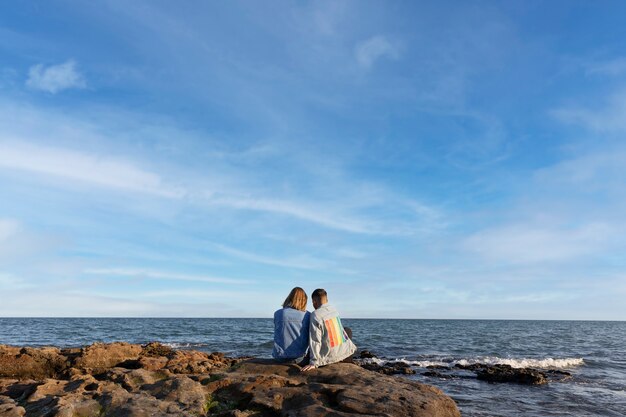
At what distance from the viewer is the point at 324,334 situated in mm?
9094

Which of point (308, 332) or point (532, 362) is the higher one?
point (308, 332)

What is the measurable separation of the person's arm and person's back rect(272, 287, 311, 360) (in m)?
0.24

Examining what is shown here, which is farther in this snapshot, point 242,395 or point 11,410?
point 242,395

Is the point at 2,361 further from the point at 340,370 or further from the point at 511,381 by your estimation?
the point at 511,381

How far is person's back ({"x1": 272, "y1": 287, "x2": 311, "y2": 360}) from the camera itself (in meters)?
9.27

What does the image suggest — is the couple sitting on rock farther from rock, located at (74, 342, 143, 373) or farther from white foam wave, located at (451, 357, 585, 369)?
white foam wave, located at (451, 357, 585, 369)

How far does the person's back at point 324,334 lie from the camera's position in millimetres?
8984

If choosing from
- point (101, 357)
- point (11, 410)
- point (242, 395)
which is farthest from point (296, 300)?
point (101, 357)

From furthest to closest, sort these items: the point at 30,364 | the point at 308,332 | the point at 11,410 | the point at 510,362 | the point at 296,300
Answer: the point at 510,362
the point at 30,364
the point at 296,300
the point at 308,332
the point at 11,410

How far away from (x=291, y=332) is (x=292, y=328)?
0.29ft

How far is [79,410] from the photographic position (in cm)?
721

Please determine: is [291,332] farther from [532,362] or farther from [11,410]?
[532,362]

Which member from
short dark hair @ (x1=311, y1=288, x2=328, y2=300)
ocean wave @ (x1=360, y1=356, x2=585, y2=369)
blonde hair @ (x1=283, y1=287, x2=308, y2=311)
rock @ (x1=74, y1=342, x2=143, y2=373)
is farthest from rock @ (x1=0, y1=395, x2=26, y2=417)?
ocean wave @ (x1=360, y1=356, x2=585, y2=369)

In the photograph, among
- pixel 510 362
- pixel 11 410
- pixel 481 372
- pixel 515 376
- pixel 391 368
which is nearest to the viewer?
pixel 11 410
